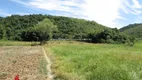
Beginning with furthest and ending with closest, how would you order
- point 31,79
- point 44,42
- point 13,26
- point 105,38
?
point 13,26, point 105,38, point 44,42, point 31,79

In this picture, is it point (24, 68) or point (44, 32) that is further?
point (44, 32)

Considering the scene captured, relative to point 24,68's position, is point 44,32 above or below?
above

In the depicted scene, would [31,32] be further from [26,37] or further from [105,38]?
[105,38]

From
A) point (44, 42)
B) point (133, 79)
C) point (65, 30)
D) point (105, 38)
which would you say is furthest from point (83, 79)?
point (65, 30)

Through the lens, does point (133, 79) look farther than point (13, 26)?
No

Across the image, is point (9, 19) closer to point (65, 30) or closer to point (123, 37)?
A: point (65, 30)

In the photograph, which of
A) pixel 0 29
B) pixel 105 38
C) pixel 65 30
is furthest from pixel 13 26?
pixel 105 38

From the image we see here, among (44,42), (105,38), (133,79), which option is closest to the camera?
(133,79)

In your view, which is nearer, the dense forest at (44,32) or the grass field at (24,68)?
the grass field at (24,68)

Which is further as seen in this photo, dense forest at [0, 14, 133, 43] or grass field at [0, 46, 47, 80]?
dense forest at [0, 14, 133, 43]

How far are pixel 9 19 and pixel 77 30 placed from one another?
1757 inches

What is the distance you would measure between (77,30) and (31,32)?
66478 millimetres

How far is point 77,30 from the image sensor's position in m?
183

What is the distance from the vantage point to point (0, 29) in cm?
12644
